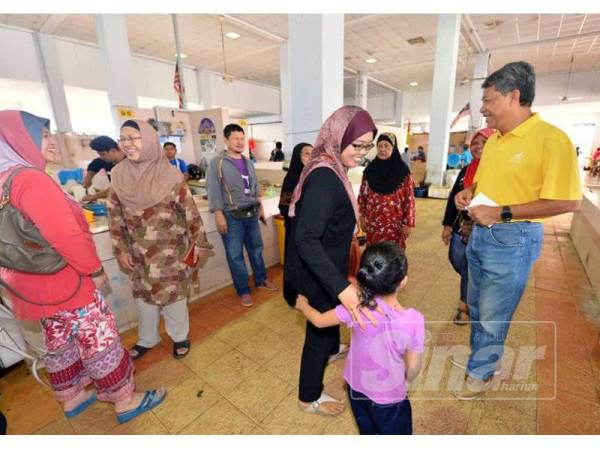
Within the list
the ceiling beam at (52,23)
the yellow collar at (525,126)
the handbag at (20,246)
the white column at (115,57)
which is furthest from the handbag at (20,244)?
the ceiling beam at (52,23)

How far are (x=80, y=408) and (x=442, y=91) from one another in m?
8.14

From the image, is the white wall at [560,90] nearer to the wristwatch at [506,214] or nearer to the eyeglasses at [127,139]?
the wristwatch at [506,214]

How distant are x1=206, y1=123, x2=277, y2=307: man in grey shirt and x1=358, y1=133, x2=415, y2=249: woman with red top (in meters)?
1.02

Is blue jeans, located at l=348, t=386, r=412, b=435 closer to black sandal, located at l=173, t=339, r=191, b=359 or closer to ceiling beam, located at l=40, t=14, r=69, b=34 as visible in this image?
black sandal, located at l=173, t=339, r=191, b=359

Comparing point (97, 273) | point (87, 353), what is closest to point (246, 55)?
point (97, 273)

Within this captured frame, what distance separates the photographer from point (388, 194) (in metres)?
2.37

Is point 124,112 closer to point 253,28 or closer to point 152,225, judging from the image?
point 152,225

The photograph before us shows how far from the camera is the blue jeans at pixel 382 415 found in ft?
3.65

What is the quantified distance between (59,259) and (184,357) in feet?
3.63

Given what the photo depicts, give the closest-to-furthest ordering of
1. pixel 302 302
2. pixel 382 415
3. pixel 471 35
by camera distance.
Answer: pixel 382 415 < pixel 302 302 < pixel 471 35

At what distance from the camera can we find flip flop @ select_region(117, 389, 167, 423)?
Result: 5.04 ft
